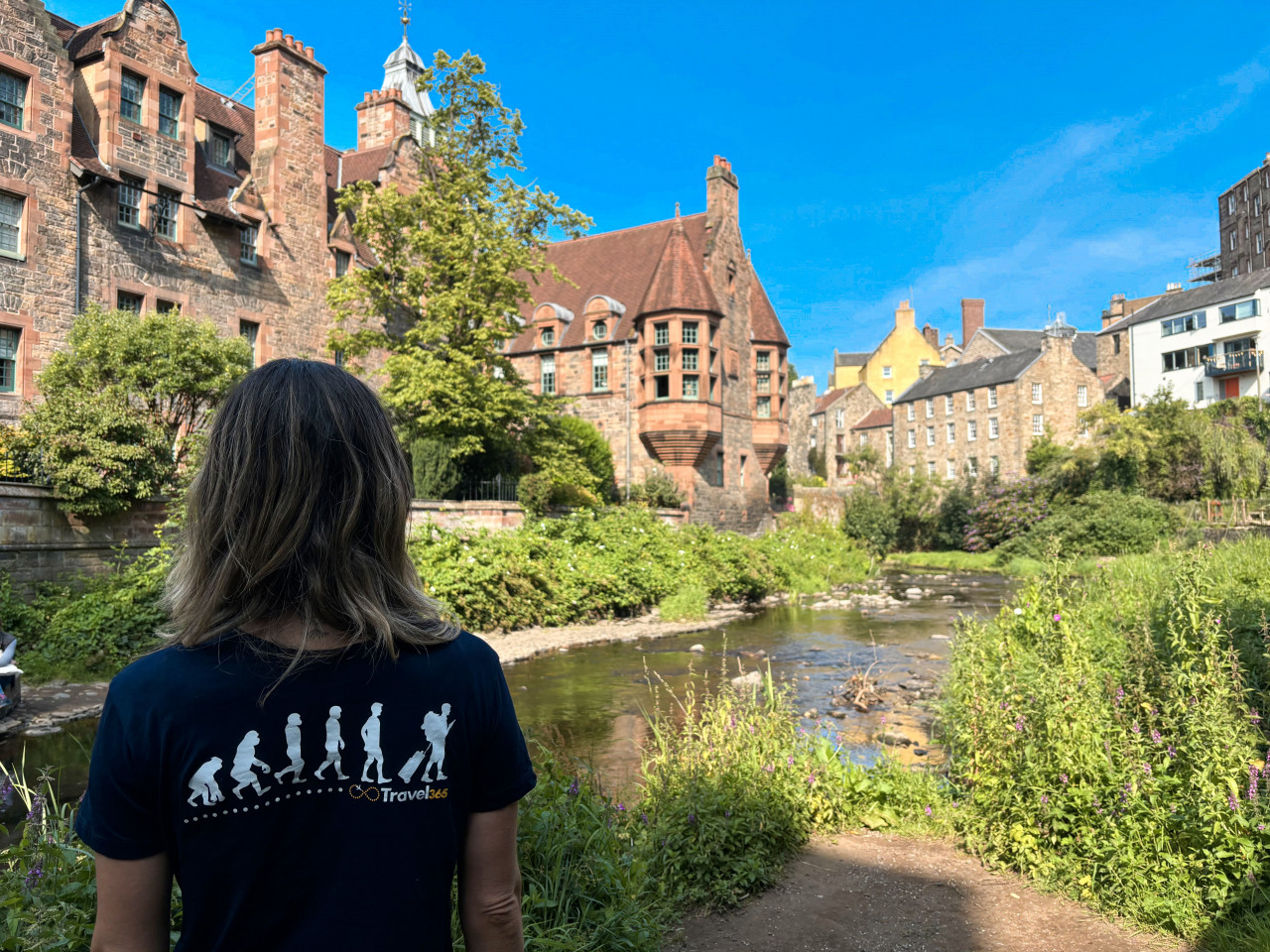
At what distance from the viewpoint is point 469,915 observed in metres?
1.70

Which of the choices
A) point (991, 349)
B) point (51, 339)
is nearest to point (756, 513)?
point (51, 339)

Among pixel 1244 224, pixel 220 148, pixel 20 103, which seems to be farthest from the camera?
pixel 1244 224

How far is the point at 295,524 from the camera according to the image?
160 centimetres

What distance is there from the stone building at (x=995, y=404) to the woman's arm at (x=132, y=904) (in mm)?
47657

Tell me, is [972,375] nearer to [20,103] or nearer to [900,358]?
[900,358]

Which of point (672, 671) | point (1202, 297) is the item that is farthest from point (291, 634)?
point (1202, 297)

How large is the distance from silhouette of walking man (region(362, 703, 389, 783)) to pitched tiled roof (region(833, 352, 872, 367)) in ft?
291

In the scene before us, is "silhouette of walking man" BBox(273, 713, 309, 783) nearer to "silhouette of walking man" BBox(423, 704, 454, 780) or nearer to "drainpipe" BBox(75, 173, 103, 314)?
"silhouette of walking man" BBox(423, 704, 454, 780)

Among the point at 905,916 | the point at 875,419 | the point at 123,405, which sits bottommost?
the point at 905,916

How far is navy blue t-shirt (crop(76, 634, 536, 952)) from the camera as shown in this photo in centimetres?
146

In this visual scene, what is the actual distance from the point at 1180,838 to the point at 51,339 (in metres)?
21.2

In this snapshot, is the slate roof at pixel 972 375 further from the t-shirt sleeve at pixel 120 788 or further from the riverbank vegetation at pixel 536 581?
the t-shirt sleeve at pixel 120 788

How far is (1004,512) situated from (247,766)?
40.0 m

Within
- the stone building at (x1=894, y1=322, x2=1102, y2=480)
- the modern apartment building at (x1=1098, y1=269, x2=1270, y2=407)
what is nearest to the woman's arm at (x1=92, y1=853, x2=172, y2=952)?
the stone building at (x1=894, y1=322, x2=1102, y2=480)
